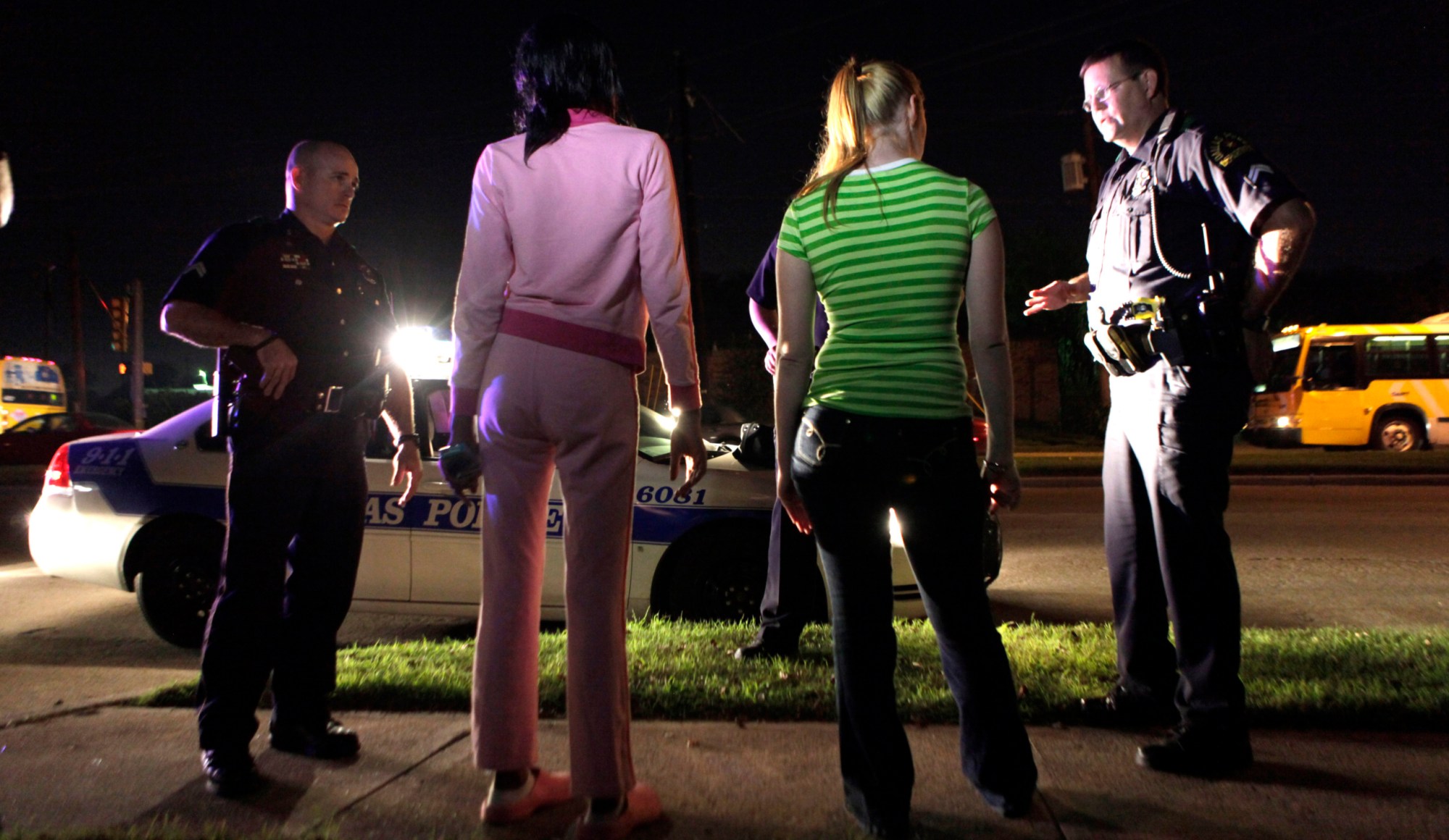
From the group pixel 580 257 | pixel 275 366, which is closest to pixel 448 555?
pixel 275 366

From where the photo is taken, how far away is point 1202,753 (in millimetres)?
2803

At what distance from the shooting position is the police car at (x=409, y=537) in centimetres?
509

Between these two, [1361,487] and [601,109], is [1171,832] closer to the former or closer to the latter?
[601,109]

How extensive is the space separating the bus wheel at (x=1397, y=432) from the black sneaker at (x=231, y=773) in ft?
76.7

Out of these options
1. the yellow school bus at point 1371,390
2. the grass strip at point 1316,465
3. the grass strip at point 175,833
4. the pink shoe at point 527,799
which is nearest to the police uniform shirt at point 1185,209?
the pink shoe at point 527,799

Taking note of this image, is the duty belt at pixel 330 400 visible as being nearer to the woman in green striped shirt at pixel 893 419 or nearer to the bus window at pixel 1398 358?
the woman in green striped shirt at pixel 893 419

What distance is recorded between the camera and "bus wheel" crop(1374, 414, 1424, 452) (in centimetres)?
2130

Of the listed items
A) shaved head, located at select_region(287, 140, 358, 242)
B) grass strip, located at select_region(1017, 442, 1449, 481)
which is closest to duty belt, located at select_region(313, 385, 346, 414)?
shaved head, located at select_region(287, 140, 358, 242)

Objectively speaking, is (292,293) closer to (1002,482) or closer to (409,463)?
(409,463)

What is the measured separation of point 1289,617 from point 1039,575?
1747mm

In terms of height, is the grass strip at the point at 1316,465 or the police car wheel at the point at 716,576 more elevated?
the police car wheel at the point at 716,576

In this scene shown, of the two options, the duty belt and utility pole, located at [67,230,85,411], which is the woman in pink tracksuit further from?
utility pole, located at [67,230,85,411]

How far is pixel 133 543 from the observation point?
522 centimetres

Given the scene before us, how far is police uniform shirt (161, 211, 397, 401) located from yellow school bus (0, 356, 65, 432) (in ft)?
118
